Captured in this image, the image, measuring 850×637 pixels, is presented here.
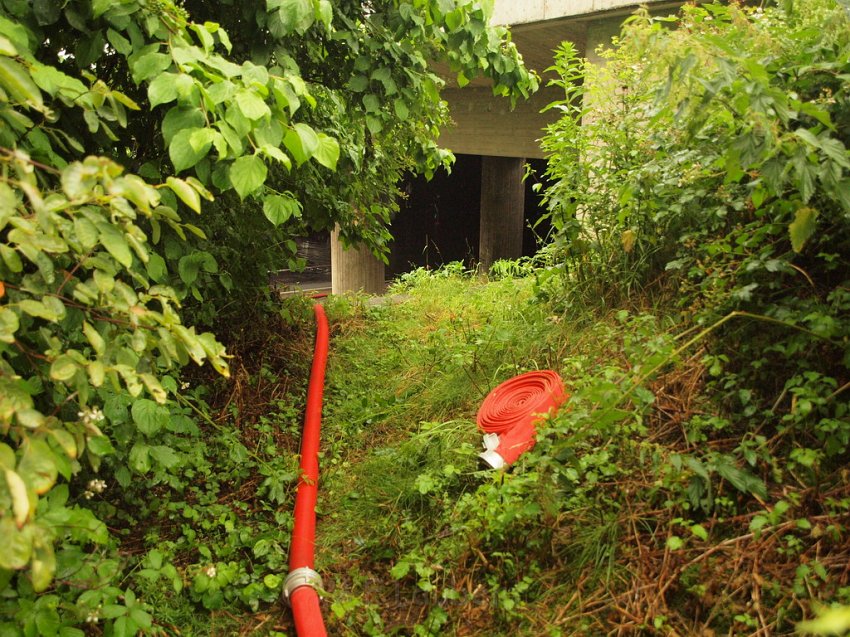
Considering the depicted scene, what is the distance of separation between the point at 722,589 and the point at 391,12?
252cm

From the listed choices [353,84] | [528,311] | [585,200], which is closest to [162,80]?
[353,84]

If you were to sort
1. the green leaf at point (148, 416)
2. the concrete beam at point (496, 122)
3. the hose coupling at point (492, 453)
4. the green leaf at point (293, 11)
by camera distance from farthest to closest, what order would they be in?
the concrete beam at point (496, 122) < the hose coupling at point (492, 453) < the green leaf at point (148, 416) < the green leaf at point (293, 11)

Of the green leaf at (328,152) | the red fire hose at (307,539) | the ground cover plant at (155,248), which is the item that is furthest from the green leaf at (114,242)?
the red fire hose at (307,539)

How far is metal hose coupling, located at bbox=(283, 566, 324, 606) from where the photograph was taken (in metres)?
2.17

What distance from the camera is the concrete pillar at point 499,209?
12.1 meters

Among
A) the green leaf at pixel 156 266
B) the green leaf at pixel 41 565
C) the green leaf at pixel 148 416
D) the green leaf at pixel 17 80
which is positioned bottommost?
the green leaf at pixel 148 416

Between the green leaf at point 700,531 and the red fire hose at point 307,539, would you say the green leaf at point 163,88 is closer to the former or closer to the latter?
the red fire hose at point 307,539

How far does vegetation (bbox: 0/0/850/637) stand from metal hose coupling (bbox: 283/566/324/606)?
0.09 metres

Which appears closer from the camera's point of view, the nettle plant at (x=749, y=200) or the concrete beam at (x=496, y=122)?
the nettle plant at (x=749, y=200)

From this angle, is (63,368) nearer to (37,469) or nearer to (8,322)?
(8,322)

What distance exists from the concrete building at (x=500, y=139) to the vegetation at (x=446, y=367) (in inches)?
83.5

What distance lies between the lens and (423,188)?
1406 centimetres

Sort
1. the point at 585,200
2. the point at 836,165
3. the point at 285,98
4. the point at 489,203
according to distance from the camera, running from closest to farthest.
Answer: the point at 836,165
the point at 285,98
the point at 585,200
the point at 489,203

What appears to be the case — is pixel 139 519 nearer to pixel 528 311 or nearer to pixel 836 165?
pixel 528 311
